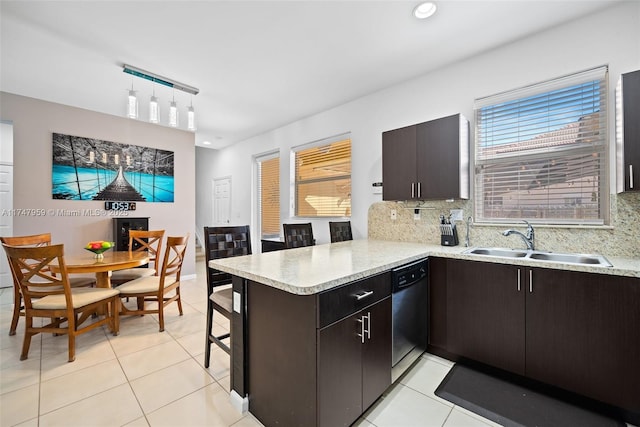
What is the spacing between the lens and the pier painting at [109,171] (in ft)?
12.5

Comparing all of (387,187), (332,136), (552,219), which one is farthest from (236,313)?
(332,136)

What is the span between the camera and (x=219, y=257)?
219 cm

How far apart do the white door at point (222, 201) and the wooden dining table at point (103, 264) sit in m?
3.04

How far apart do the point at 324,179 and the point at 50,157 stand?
3.84m

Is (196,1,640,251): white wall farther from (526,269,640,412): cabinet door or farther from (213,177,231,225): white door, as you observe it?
(213,177,231,225): white door

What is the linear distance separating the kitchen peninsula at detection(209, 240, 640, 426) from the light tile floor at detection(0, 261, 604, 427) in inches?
8.2

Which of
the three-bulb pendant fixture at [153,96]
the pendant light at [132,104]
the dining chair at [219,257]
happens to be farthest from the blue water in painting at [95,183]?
the dining chair at [219,257]

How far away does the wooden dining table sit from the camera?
246cm

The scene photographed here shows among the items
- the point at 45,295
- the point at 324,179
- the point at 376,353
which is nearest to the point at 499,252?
the point at 376,353

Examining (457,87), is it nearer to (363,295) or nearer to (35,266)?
(363,295)

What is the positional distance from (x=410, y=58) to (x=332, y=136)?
1.54 m

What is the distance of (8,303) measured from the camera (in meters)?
3.51

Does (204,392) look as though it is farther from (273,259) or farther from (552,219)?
(552,219)

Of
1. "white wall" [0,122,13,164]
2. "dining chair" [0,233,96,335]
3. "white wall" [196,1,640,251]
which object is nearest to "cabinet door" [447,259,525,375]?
"white wall" [196,1,640,251]
